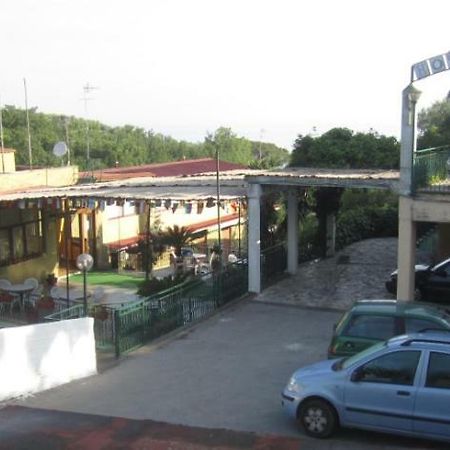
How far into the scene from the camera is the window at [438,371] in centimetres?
767

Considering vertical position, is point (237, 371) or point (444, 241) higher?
point (444, 241)

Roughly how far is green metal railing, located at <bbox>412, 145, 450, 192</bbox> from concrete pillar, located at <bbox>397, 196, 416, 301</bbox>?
480 millimetres

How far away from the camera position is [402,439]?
833 cm

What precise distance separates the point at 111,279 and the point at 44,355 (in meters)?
11.3

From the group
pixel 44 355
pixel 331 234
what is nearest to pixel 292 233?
pixel 331 234

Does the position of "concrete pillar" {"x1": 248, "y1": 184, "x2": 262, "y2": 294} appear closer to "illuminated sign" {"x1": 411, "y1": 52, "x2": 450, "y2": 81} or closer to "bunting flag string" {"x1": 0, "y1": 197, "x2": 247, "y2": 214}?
"bunting flag string" {"x1": 0, "y1": 197, "x2": 247, "y2": 214}

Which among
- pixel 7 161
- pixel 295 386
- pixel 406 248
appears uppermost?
pixel 7 161

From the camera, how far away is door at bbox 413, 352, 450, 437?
760 cm

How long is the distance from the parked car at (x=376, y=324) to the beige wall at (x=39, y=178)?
1581cm

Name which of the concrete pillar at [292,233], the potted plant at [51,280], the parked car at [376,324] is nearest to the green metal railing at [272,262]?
the concrete pillar at [292,233]

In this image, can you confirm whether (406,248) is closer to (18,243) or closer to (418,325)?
(418,325)

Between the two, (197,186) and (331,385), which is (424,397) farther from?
(197,186)

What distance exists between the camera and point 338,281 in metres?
19.7

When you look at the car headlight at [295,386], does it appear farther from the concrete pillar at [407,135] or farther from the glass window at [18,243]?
the glass window at [18,243]
